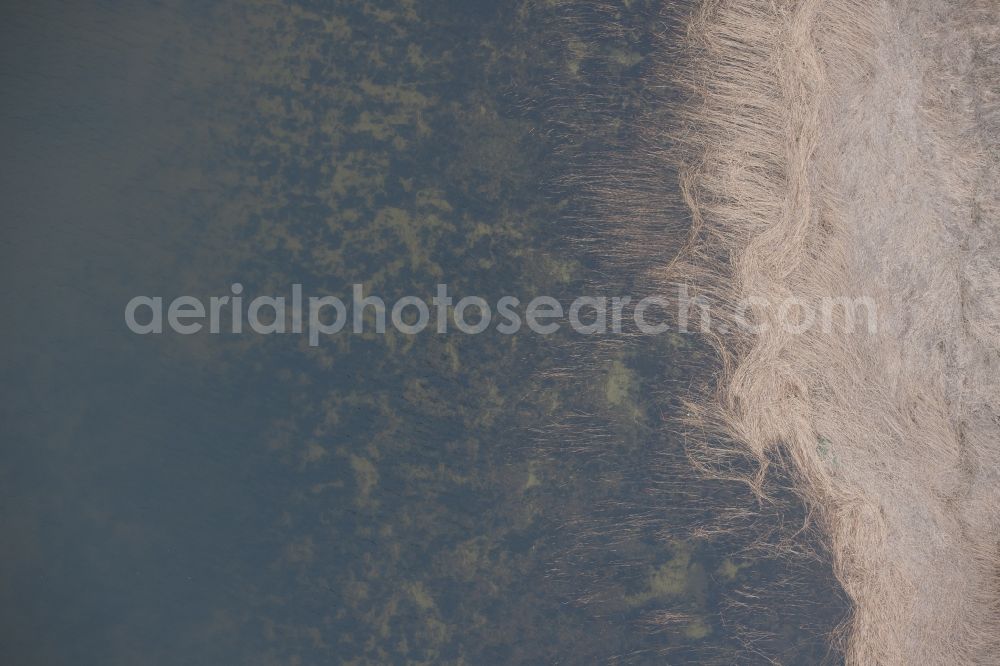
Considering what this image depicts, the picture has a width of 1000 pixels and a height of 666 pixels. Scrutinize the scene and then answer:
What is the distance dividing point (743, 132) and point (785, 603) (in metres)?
1.48

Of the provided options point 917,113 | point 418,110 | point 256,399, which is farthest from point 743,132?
point 256,399

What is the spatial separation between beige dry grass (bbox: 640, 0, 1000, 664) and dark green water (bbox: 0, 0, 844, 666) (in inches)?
10.1

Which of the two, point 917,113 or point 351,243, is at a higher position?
point 917,113

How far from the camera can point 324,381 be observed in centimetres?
207

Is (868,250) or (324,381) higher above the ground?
(868,250)

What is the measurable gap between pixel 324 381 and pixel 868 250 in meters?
1.76

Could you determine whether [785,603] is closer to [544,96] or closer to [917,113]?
[917,113]

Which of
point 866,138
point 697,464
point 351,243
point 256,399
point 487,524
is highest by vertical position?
point 866,138

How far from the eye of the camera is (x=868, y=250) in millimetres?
2094

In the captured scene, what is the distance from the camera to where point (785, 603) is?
2059 mm

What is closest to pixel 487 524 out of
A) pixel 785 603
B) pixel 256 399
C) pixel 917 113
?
pixel 256 399

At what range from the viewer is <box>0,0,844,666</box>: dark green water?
204 centimetres

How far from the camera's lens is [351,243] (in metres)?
2.08

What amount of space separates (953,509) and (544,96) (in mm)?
1822
